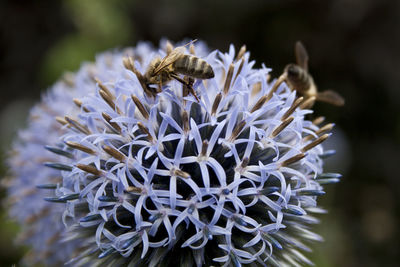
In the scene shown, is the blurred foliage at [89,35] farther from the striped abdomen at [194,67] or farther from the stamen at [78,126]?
the striped abdomen at [194,67]

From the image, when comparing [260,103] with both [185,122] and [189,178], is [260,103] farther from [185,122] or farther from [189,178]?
[189,178]

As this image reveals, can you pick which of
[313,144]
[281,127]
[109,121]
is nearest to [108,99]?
[109,121]

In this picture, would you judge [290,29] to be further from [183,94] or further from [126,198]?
[126,198]

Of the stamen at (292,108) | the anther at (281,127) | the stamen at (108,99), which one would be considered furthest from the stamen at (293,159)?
the stamen at (108,99)

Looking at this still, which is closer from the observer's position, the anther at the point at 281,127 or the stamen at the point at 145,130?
the stamen at the point at 145,130

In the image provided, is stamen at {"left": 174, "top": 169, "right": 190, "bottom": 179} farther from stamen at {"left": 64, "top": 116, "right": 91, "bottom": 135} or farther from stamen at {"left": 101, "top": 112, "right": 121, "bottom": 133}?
stamen at {"left": 64, "top": 116, "right": 91, "bottom": 135}

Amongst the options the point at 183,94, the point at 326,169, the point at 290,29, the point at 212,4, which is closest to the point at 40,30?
the point at 212,4
